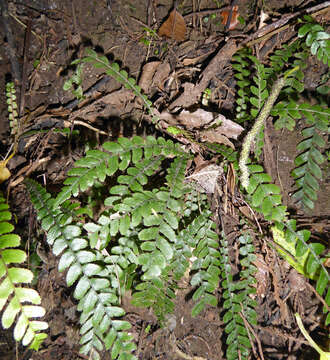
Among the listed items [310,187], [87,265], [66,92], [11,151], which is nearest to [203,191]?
[310,187]

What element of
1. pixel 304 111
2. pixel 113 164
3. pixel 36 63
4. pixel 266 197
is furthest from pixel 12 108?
pixel 304 111

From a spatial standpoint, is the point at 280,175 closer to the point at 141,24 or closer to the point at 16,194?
the point at 141,24

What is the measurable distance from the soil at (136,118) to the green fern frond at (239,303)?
26 cm

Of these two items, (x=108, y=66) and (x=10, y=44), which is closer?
(x=108, y=66)

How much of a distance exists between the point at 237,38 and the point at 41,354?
396cm

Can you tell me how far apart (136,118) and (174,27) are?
106 cm

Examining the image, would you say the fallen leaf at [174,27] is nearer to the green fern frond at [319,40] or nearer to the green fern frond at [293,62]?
the green fern frond at [293,62]

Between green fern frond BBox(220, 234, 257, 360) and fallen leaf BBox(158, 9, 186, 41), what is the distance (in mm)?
2197

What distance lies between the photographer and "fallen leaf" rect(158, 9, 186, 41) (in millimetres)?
2966

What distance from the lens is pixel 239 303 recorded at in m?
2.34

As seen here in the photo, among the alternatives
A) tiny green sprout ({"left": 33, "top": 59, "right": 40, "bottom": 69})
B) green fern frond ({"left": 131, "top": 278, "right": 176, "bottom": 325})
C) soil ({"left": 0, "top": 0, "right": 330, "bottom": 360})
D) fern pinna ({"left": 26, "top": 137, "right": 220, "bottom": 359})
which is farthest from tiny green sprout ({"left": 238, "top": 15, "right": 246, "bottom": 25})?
green fern frond ({"left": 131, "top": 278, "right": 176, "bottom": 325})

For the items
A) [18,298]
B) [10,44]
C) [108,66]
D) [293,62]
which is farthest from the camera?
[10,44]

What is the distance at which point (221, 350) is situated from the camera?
2.61 metres

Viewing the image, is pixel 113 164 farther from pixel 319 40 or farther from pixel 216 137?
pixel 319 40
